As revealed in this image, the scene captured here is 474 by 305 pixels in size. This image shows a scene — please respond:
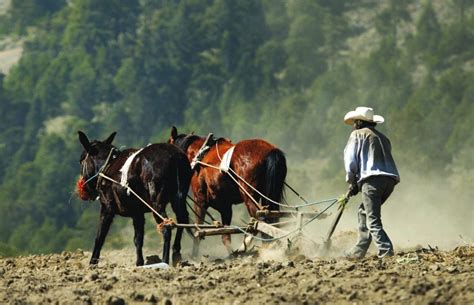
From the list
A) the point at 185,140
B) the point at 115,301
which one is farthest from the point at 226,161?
the point at 115,301

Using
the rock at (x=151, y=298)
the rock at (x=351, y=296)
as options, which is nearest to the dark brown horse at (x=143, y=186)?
the rock at (x=151, y=298)

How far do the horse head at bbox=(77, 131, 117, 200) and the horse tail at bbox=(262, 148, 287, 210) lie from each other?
2.26m

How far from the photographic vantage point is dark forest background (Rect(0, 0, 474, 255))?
9112 centimetres

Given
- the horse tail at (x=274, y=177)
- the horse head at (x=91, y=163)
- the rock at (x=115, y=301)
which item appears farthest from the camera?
the horse tail at (x=274, y=177)

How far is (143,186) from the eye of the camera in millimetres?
15438

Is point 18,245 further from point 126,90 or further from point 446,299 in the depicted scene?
point 446,299

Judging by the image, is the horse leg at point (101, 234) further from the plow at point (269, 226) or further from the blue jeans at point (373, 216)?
the blue jeans at point (373, 216)

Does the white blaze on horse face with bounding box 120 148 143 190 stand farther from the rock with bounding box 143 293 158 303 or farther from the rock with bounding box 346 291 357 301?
the rock with bounding box 346 291 357 301

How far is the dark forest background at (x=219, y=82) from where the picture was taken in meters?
91.1

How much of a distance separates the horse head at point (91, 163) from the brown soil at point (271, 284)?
3.55 meters

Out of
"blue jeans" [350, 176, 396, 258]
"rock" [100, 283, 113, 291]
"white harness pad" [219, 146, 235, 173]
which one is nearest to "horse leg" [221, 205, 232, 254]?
"white harness pad" [219, 146, 235, 173]

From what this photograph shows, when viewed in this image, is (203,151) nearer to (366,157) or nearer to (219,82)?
(366,157)

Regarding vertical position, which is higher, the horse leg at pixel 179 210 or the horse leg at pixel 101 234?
the horse leg at pixel 179 210

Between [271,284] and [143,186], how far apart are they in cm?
476
